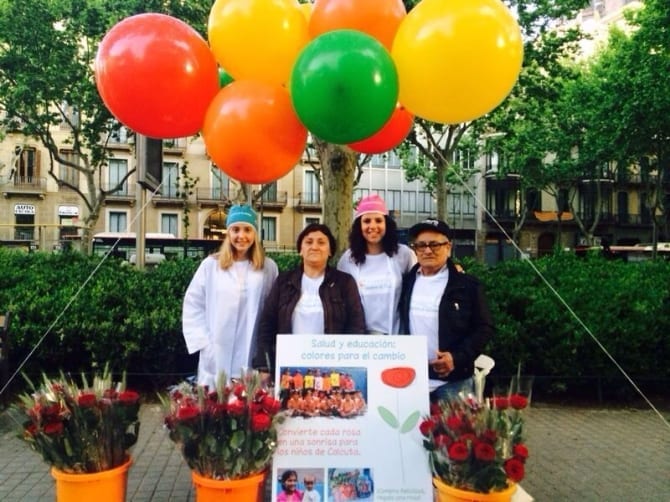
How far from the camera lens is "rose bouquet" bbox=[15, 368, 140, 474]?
273 centimetres

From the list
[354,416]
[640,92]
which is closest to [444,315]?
[354,416]

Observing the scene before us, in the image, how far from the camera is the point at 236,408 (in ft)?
8.74

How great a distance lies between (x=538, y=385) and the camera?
6.46 m

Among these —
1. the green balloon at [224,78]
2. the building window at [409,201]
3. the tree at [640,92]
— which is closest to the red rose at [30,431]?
the green balloon at [224,78]

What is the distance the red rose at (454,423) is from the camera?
8.72 feet

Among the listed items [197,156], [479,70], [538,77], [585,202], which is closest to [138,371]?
[479,70]

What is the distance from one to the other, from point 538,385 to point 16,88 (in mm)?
17296

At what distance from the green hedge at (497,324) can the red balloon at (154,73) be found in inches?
121

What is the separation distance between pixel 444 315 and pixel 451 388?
42 cm

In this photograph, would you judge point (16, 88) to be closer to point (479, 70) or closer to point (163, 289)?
point (163, 289)

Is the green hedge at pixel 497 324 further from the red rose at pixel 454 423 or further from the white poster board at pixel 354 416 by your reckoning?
the red rose at pixel 454 423

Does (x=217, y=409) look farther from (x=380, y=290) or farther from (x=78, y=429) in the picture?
(x=380, y=290)

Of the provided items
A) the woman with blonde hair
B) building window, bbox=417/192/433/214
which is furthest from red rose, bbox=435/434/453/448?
building window, bbox=417/192/433/214

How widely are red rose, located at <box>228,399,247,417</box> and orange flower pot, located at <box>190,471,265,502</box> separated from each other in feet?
1.02
